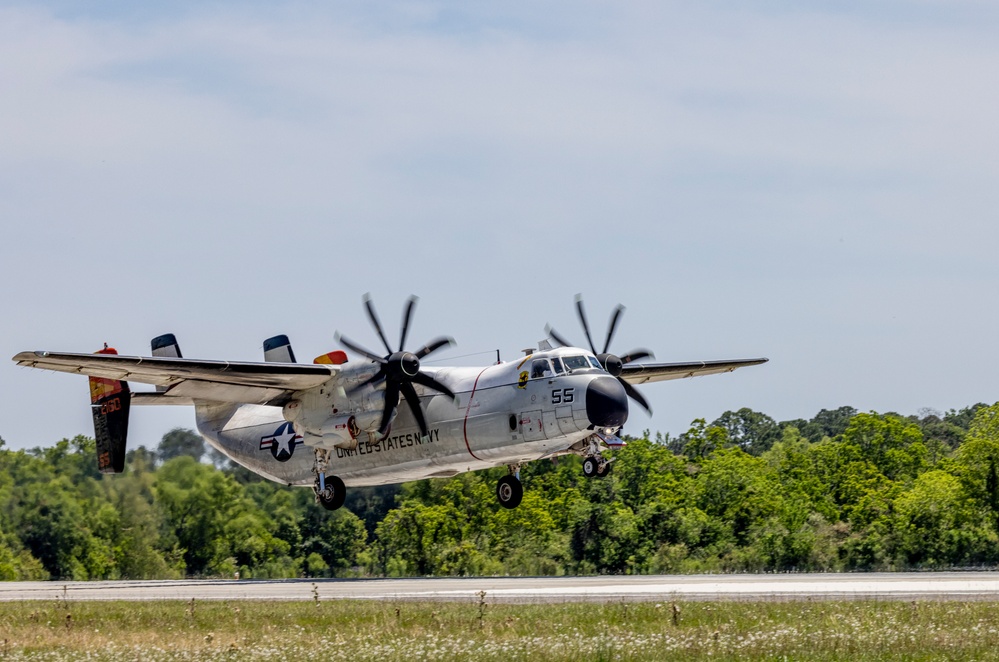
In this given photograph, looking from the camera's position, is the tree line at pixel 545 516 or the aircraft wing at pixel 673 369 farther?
the tree line at pixel 545 516

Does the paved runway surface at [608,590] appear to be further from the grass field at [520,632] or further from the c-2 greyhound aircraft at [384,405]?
the c-2 greyhound aircraft at [384,405]

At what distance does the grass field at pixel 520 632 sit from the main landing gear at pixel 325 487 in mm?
11085

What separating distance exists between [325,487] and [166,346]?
7.85 meters

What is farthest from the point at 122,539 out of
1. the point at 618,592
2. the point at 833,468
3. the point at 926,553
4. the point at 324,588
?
the point at 833,468

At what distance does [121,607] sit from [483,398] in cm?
1172

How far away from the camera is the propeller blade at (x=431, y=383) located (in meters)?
35.3

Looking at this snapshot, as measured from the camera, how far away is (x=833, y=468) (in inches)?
2719

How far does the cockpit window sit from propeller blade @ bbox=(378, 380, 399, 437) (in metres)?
5.13

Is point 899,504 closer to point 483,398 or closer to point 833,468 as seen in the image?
point 833,468

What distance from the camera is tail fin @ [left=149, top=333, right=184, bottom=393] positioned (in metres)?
40.2

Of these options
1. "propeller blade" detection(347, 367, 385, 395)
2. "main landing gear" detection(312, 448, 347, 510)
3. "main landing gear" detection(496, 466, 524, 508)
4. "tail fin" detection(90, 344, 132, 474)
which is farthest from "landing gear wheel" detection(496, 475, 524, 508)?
"tail fin" detection(90, 344, 132, 474)

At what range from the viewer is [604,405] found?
105ft

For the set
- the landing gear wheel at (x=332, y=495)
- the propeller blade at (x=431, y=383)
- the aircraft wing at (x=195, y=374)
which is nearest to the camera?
the aircraft wing at (x=195, y=374)

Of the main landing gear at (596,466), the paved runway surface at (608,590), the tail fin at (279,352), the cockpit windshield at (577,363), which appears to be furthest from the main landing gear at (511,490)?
the tail fin at (279,352)
